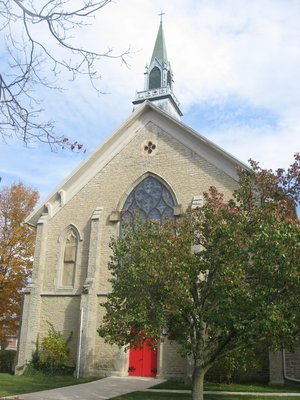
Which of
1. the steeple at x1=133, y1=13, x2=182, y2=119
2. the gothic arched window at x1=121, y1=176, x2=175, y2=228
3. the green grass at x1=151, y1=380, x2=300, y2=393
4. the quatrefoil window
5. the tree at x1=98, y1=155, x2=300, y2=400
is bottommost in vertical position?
the green grass at x1=151, y1=380, x2=300, y2=393

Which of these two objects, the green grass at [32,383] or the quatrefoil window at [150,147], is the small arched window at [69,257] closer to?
the green grass at [32,383]

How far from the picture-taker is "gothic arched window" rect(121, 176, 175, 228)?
2103 cm

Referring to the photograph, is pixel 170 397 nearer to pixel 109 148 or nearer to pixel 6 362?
pixel 6 362

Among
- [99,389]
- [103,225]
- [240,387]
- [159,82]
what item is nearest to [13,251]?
[103,225]

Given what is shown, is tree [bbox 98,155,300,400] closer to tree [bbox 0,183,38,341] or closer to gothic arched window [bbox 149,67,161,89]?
tree [bbox 0,183,38,341]

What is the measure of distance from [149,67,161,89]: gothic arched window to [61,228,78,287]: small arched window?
30730 mm

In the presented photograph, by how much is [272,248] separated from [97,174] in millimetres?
13674

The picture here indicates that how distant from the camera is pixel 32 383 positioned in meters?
17.4

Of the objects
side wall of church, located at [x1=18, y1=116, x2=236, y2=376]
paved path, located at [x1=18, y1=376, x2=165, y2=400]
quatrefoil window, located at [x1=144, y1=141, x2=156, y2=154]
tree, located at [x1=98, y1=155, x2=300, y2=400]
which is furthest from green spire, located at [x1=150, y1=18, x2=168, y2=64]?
tree, located at [x1=98, y1=155, x2=300, y2=400]

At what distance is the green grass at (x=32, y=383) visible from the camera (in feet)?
50.1

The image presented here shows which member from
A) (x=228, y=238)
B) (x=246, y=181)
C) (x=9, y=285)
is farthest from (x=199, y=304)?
(x=9, y=285)

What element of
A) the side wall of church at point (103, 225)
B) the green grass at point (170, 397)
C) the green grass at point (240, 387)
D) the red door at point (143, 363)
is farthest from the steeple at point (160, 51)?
the green grass at point (170, 397)

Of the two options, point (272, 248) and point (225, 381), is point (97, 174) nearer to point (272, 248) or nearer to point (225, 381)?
point (225, 381)

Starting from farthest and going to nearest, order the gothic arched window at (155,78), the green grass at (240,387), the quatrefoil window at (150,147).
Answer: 1. the gothic arched window at (155,78)
2. the quatrefoil window at (150,147)
3. the green grass at (240,387)
